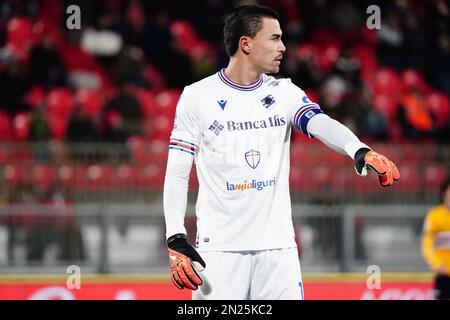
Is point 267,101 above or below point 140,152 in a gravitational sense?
below

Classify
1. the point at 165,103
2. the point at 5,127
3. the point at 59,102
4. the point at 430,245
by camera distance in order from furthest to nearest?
the point at 165,103 → the point at 59,102 → the point at 5,127 → the point at 430,245

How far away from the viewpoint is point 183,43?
17719mm

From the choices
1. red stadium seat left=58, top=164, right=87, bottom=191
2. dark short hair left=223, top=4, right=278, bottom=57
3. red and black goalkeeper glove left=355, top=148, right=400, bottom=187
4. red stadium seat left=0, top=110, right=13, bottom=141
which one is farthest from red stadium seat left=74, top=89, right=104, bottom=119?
red and black goalkeeper glove left=355, top=148, right=400, bottom=187

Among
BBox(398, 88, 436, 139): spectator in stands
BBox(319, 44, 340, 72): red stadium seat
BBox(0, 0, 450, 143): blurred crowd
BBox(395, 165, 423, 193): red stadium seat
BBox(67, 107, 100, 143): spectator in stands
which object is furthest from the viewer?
BBox(319, 44, 340, 72): red stadium seat

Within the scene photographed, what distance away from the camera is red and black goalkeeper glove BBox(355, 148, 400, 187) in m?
4.84

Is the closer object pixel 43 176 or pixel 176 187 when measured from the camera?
pixel 176 187

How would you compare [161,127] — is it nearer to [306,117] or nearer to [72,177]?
[72,177]

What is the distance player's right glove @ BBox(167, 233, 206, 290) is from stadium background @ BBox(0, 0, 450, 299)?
552 centimetres

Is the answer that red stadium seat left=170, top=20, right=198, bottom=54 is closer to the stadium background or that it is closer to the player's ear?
the stadium background

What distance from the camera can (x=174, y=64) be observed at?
16.2 meters

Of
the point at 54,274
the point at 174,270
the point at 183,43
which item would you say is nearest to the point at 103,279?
the point at 54,274

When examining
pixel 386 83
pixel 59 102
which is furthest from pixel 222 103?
pixel 386 83

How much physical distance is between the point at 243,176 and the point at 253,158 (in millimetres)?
110

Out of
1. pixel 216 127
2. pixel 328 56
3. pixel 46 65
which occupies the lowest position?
pixel 216 127
